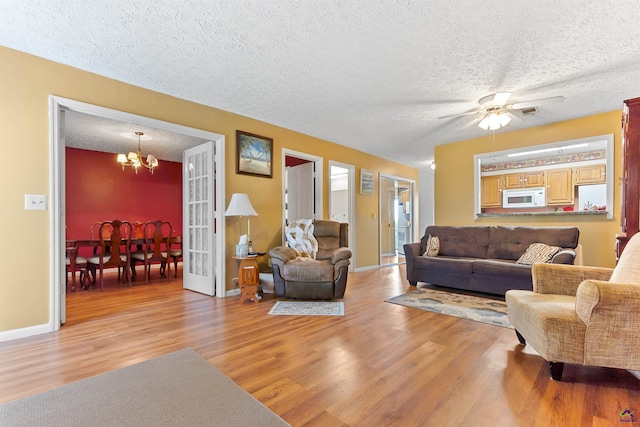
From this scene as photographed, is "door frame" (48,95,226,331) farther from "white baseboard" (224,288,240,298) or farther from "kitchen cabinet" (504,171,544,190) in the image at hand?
"kitchen cabinet" (504,171,544,190)

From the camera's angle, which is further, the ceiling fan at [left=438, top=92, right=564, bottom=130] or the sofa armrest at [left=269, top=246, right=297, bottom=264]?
the sofa armrest at [left=269, top=246, right=297, bottom=264]

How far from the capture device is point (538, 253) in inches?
137

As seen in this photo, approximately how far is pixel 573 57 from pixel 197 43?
3.28 meters

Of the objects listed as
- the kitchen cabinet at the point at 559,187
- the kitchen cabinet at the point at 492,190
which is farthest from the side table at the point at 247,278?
the kitchen cabinet at the point at 559,187

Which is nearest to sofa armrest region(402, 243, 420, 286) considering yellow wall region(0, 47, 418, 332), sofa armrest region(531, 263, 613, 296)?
sofa armrest region(531, 263, 613, 296)

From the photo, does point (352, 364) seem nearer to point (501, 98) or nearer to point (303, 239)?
point (303, 239)

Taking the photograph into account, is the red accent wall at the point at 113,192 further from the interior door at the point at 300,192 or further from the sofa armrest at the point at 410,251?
the sofa armrest at the point at 410,251

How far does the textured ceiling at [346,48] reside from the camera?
1.94m

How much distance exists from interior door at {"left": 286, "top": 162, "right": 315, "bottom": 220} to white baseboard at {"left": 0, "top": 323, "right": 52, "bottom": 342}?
363 cm

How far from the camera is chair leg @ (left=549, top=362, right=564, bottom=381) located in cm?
168

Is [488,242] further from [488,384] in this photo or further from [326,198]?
[488,384]

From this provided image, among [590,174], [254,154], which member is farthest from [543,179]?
[254,154]

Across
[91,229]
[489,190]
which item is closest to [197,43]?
[91,229]

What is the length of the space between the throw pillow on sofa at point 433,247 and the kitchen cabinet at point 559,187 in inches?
113
